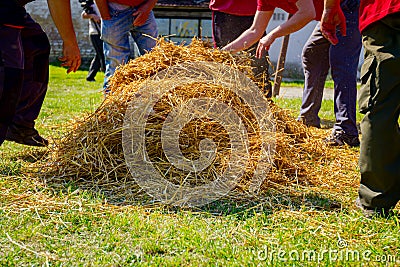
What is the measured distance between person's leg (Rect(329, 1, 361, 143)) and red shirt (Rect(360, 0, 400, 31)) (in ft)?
6.34

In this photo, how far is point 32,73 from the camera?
3947 mm

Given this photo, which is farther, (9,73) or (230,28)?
(230,28)

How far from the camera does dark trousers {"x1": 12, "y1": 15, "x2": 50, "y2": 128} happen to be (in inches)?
152

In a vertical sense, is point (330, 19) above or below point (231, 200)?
above

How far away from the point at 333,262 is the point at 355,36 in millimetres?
2886

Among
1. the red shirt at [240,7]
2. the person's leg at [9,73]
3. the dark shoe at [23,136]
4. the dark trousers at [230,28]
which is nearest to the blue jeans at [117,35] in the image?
the dark trousers at [230,28]

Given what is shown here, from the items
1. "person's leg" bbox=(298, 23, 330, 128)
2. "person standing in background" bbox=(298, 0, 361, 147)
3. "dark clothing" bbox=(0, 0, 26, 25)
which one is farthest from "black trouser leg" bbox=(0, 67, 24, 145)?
"person's leg" bbox=(298, 23, 330, 128)

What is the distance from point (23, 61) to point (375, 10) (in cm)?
205

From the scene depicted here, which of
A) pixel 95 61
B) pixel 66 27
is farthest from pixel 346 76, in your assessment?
pixel 95 61

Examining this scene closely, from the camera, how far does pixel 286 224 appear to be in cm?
251

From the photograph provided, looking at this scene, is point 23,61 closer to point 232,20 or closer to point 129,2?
point 129,2

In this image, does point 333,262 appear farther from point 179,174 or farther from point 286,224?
point 179,174

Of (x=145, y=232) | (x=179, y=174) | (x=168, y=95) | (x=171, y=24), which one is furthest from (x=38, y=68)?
(x=171, y=24)

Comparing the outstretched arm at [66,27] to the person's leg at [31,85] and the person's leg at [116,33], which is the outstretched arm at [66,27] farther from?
the person's leg at [116,33]
